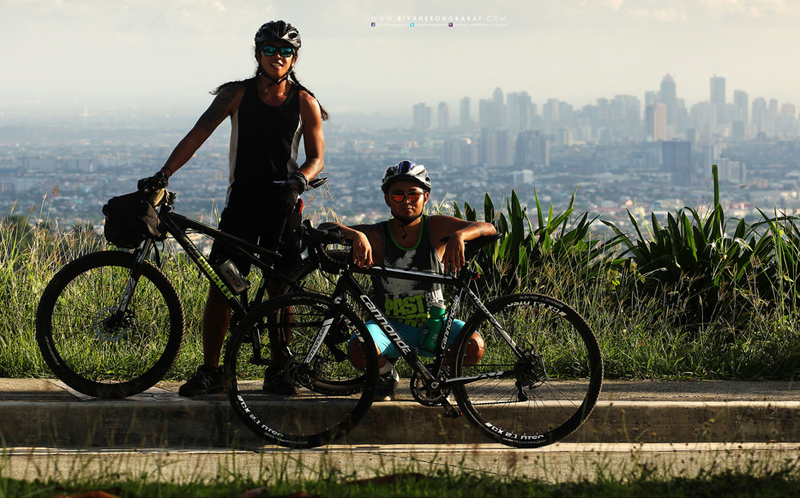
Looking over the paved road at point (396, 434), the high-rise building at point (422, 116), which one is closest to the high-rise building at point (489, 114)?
the high-rise building at point (422, 116)

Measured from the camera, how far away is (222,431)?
470cm

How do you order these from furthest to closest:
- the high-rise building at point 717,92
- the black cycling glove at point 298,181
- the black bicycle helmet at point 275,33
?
the high-rise building at point 717,92, the black bicycle helmet at point 275,33, the black cycling glove at point 298,181

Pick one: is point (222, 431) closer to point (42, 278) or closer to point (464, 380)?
point (464, 380)

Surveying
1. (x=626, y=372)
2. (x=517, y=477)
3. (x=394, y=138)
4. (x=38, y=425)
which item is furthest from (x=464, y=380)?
(x=394, y=138)

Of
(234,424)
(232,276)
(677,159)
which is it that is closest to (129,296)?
(232,276)

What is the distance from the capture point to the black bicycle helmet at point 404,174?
15.2 feet

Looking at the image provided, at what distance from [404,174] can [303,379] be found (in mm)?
1144

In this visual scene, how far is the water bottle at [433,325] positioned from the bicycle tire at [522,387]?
0.21 meters

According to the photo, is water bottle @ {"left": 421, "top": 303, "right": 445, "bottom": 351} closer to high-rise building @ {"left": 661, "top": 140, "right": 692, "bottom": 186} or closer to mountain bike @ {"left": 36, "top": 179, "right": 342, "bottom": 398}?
mountain bike @ {"left": 36, "top": 179, "right": 342, "bottom": 398}

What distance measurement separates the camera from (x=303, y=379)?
454 centimetres

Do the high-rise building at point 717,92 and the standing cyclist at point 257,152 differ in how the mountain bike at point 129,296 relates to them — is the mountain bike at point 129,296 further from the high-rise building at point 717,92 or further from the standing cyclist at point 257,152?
the high-rise building at point 717,92

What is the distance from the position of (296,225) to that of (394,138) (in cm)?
8162

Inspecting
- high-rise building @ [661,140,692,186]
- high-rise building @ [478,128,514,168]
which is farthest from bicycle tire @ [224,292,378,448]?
high-rise building @ [661,140,692,186]

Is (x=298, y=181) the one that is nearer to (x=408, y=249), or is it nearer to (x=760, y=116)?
(x=408, y=249)
